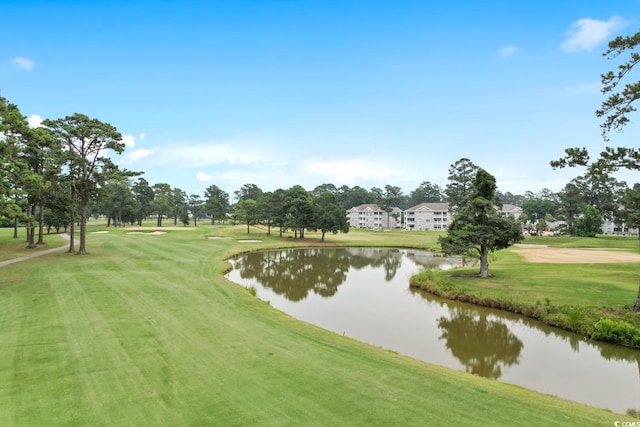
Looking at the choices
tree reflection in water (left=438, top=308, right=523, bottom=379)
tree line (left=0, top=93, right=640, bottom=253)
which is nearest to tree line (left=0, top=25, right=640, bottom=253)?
tree line (left=0, top=93, right=640, bottom=253)

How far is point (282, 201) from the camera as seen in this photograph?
71.2 meters

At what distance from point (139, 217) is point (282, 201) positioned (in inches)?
1843

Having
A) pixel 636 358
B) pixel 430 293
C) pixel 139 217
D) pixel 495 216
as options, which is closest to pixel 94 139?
pixel 430 293

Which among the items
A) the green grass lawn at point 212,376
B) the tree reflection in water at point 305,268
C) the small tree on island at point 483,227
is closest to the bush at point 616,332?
the green grass lawn at point 212,376

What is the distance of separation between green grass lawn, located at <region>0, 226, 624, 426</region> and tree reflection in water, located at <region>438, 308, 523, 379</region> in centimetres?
335

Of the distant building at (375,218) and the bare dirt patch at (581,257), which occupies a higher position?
the distant building at (375,218)

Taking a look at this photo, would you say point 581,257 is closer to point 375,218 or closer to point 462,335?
point 462,335

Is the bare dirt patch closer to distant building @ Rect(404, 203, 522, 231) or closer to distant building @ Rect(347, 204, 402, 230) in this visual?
distant building @ Rect(404, 203, 522, 231)

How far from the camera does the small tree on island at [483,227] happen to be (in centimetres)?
2736

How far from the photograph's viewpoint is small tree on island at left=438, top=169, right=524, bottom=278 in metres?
27.4

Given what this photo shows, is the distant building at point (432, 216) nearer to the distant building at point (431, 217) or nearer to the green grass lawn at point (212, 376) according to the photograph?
the distant building at point (431, 217)

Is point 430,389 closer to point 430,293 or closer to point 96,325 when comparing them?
point 96,325

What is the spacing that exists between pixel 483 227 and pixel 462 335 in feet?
40.2

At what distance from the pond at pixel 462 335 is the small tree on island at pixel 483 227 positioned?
5.13m
